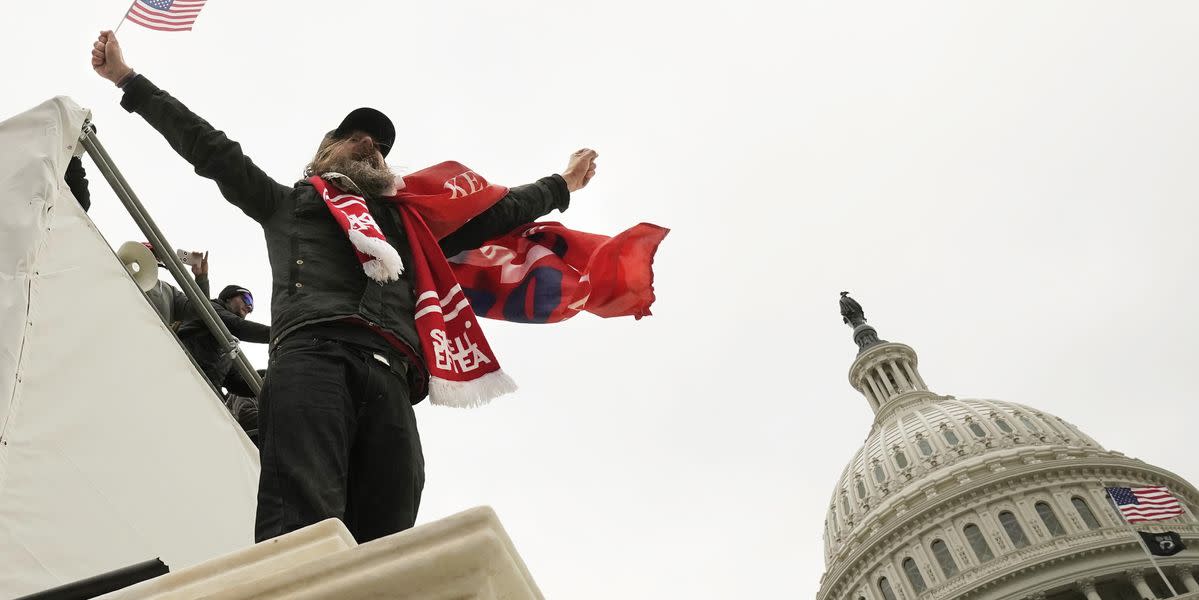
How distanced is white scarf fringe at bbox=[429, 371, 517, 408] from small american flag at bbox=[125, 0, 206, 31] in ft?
9.95

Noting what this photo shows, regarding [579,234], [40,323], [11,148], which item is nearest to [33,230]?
[40,323]

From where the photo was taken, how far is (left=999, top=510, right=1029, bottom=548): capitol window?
48.6 meters

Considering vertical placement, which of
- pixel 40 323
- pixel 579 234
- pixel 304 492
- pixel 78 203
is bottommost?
pixel 304 492

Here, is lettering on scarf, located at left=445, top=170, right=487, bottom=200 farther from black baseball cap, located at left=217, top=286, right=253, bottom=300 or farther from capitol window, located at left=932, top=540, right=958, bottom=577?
capitol window, located at left=932, top=540, right=958, bottom=577

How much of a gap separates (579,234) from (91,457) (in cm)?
191

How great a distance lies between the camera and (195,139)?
257 centimetres

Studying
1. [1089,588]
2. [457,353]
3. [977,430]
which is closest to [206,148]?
[457,353]

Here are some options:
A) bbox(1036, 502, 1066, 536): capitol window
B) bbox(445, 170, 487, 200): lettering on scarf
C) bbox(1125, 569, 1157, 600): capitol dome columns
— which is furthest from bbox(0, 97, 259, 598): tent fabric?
bbox(1036, 502, 1066, 536): capitol window

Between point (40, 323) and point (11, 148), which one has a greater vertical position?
point (11, 148)

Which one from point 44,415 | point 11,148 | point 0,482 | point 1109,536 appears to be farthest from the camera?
point 1109,536

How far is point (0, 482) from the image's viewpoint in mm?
2393

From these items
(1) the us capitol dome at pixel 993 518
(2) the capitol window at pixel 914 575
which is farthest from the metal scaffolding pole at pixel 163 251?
(2) the capitol window at pixel 914 575

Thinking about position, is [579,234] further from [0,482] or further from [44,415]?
[0,482]

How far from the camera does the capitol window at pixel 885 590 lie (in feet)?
167
